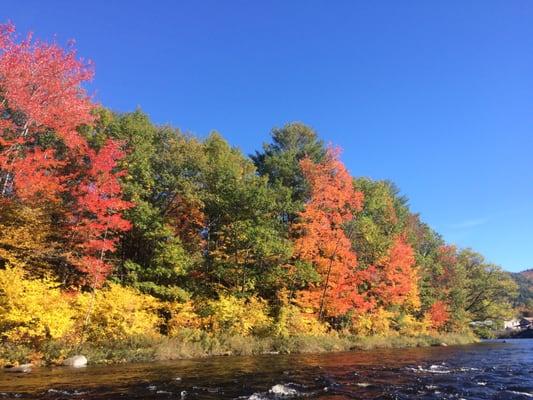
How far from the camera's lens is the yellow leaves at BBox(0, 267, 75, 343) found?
22.1m

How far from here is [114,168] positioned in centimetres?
3416

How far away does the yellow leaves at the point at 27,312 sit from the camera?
22109mm

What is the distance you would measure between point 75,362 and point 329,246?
82.0 feet

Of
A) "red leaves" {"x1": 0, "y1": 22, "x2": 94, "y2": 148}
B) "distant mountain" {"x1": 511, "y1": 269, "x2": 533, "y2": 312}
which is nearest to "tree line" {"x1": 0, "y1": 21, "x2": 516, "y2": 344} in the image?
"red leaves" {"x1": 0, "y1": 22, "x2": 94, "y2": 148}

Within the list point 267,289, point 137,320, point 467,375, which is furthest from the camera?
point 267,289

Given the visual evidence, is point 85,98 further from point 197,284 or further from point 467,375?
point 467,375

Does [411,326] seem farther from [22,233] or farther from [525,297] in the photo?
[525,297]

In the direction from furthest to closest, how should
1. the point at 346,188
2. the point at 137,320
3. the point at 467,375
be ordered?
the point at 346,188 → the point at 137,320 → the point at 467,375

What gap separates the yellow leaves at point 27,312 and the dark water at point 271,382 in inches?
116

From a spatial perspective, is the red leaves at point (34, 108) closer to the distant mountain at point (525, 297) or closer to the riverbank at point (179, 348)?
the riverbank at point (179, 348)

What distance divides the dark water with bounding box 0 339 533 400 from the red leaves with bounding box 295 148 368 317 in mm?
18457

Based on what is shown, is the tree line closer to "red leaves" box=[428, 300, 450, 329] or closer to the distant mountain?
"red leaves" box=[428, 300, 450, 329]

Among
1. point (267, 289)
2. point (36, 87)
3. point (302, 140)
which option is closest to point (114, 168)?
point (36, 87)

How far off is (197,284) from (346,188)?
17.1 metres
